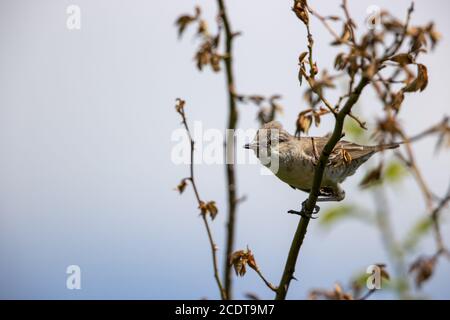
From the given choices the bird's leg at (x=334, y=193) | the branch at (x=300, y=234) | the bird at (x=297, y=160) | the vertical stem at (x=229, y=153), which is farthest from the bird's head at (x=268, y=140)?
the branch at (x=300, y=234)

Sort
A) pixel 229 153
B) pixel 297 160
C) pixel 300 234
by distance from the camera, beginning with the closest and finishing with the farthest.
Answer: pixel 300 234 → pixel 229 153 → pixel 297 160

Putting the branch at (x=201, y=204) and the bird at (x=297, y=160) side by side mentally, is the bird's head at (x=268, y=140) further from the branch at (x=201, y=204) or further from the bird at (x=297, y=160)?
the branch at (x=201, y=204)

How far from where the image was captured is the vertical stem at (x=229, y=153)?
3586 mm

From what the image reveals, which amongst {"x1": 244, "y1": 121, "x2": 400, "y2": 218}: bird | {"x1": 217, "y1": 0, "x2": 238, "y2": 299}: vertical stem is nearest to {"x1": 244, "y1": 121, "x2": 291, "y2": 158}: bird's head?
{"x1": 244, "y1": 121, "x2": 400, "y2": 218}: bird

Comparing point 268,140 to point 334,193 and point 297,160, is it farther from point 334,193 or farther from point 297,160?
point 334,193

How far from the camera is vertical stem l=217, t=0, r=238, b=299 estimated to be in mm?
3586

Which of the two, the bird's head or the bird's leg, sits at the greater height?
the bird's head

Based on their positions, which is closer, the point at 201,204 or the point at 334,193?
the point at 201,204

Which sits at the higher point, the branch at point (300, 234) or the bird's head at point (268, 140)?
the bird's head at point (268, 140)

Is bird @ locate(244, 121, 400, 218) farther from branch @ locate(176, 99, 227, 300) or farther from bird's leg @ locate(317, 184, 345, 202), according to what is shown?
branch @ locate(176, 99, 227, 300)

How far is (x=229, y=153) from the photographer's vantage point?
12.5ft

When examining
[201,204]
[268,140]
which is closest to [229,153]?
[201,204]
